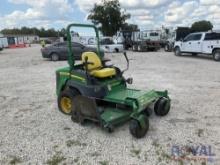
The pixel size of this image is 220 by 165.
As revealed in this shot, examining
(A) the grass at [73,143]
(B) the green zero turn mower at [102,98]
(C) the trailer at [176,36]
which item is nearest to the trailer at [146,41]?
(C) the trailer at [176,36]

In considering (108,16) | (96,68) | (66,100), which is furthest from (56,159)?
(108,16)

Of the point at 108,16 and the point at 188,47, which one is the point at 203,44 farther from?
the point at 108,16

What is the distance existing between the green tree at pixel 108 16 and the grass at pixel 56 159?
30.8 m

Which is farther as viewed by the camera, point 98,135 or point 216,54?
point 216,54

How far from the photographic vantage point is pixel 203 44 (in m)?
16.7

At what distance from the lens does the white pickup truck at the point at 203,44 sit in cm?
1591

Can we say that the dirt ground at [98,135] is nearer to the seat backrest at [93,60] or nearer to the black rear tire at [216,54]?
the seat backrest at [93,60]

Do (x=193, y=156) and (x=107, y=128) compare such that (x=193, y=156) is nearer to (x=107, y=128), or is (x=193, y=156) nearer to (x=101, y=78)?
(x=107, y=128)

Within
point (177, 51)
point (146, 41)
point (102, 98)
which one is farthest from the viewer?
point (146, 41)

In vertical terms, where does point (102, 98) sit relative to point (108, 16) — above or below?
below

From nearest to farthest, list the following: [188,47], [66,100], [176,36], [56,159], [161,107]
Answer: [56,159]
[161,107]
[66,100]
[188,47]
[176,36]

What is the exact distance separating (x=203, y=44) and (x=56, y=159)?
14714 mm

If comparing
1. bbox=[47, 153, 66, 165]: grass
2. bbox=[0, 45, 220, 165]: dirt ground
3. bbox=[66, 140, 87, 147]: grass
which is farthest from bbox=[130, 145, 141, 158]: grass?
bbox=[47, 153, 66, 165]: grass

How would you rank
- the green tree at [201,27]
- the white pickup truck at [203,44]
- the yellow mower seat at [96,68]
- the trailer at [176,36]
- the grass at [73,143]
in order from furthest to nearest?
the green tree at [201,27]
the trailer at [176,36]
the white pickup truck at [203,44]
the yellow mower seat at [96,68]
the grass at [73,143]
